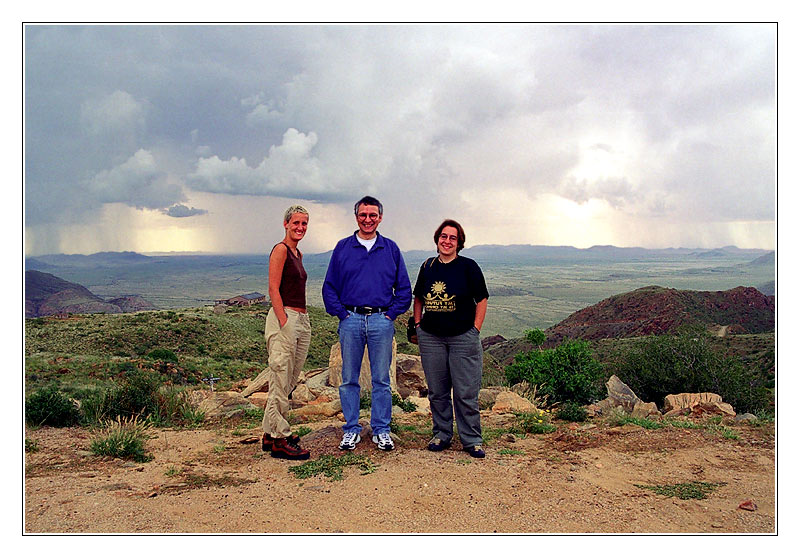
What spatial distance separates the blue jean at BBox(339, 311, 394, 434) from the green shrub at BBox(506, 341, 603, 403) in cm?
591

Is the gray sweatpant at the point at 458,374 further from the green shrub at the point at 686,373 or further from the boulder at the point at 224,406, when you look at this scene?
the green shrub at the point at 686,373

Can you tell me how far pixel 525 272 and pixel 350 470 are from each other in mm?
48754

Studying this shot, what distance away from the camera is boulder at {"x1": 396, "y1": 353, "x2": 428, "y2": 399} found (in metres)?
11.8

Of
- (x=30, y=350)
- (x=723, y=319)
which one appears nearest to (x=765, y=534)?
(x=30, y=350)

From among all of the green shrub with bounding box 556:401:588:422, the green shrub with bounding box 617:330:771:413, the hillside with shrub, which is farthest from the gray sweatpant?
the hillside with shrub

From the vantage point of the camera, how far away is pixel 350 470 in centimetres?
517

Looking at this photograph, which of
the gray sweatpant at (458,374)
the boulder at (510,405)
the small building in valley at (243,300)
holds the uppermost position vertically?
the gray sweatpant at (458,374)

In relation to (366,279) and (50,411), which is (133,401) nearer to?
(50,411)

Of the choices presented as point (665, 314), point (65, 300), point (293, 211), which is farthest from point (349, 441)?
point (665, 314)

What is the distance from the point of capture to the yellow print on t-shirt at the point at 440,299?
528 centimetres

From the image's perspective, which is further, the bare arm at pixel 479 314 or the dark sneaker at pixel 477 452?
the dark sneaker at pixel 477 452

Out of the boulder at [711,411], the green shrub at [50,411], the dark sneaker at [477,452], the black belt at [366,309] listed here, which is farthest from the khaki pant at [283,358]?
the boulder at [711,411]

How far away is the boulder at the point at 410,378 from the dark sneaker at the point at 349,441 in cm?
583

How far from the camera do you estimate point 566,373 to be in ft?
34.9
